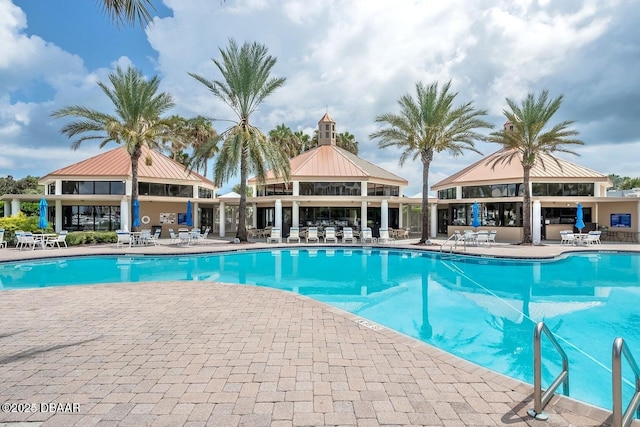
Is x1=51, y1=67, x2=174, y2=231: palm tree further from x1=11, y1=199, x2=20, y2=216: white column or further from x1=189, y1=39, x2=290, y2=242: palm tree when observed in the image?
x1=11, y1=199, x2=20, y2=216: white column

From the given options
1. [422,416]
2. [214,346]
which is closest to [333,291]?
[214,346]

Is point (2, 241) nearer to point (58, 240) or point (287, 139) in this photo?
point (58, 240)

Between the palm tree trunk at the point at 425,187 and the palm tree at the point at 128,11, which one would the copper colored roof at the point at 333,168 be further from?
the palm tree at the point at 128,11

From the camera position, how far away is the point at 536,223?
23.5 metres

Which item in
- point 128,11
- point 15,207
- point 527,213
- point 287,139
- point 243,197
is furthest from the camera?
point 287,139

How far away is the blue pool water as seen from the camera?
6.27 meters

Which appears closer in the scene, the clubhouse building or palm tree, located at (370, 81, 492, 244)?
palm tree, located at (370, 81, 492, 244)

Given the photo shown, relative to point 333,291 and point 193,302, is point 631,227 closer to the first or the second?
point 333,291

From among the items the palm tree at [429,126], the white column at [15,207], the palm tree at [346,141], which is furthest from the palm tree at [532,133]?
the white column at [15,207]

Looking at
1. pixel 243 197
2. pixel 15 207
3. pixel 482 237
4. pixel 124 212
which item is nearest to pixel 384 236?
pixel 482 237

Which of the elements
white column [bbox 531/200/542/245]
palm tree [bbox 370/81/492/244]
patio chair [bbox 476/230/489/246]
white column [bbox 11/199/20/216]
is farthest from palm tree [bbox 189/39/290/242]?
white column [bbox 531/200/542/245]

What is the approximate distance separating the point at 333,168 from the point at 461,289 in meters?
18.2

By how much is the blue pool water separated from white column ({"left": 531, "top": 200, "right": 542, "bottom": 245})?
153 inches

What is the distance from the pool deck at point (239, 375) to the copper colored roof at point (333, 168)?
20.7 meters
